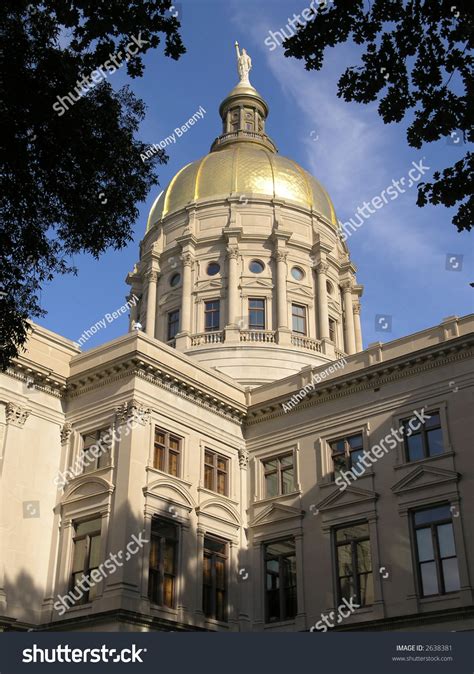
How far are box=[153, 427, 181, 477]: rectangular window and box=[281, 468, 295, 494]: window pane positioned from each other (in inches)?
185

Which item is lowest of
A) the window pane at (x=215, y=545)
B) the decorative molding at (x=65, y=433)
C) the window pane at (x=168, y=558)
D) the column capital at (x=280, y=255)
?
the window pane at (x=168, y=558)

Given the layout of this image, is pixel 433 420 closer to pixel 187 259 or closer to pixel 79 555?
pixel 79 555

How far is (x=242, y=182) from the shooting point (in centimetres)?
5388

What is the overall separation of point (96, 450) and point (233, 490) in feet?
20.7

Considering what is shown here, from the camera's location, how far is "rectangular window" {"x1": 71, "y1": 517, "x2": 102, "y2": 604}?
98.5ft

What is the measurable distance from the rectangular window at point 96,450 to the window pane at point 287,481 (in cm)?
764

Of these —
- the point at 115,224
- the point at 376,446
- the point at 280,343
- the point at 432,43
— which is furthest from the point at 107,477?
the point at 432,43

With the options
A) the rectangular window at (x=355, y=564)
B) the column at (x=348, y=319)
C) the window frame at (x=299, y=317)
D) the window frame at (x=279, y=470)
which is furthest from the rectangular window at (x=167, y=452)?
the column at (x=348, y=319)

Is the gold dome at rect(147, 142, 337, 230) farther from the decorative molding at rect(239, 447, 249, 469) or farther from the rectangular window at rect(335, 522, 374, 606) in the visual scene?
the rectangular window at rect(335, 522, 374, 606)

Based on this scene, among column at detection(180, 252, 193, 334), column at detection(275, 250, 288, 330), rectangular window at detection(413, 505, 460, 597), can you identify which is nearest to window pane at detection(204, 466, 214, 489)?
rectangular window at detection(413, 505, 460, 597)

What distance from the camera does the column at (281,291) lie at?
4822 centimetres

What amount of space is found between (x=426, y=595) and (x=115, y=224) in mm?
17977

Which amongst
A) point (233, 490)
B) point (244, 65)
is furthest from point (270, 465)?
point (244, 65)

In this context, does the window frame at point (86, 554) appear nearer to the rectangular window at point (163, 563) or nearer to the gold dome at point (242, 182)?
the rectangular window at point (163, 563)
